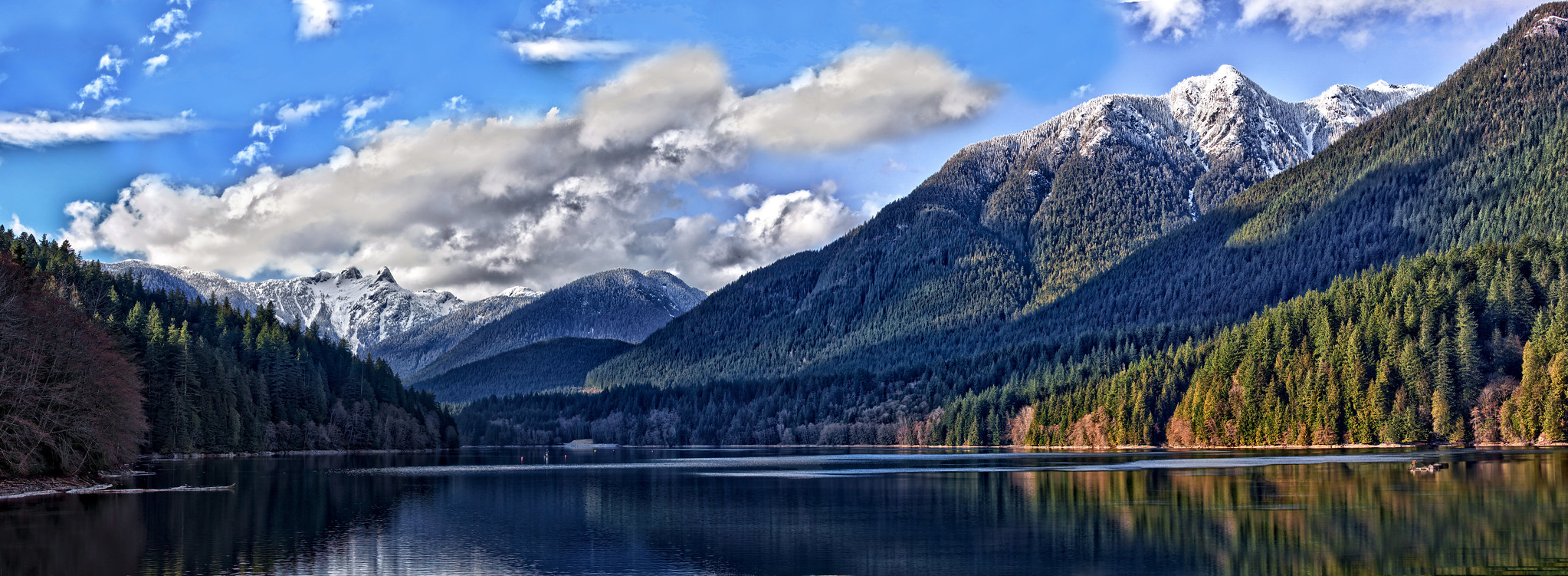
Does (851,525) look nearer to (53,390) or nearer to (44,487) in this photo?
(53,390)

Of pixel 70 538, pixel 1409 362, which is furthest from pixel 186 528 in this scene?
pixel 1409 362

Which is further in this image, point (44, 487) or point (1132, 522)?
point (44, 487)

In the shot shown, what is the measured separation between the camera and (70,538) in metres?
56.8

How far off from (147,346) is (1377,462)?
14586cm

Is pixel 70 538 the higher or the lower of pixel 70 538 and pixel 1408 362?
the lower

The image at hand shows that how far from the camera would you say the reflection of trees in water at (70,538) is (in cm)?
4731

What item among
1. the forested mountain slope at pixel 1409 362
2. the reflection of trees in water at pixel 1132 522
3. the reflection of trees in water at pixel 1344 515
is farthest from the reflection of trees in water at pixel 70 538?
the forested mountain slope at pixel 1409 362

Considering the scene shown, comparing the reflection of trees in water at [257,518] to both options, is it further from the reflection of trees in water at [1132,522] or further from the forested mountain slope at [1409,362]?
the forested mountain slope at [1409,362]

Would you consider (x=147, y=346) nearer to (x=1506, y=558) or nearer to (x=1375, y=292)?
(x=1506, y=558)

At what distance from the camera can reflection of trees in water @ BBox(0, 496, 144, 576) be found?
47.3 meters

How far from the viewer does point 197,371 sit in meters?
164

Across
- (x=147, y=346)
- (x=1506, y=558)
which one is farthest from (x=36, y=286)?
(x=1506, y=558)

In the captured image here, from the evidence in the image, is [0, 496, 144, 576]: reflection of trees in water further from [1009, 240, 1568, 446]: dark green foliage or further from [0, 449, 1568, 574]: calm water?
[1009, 240, 1568, 446]: dark green foliage

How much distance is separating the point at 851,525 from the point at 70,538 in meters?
39.9
